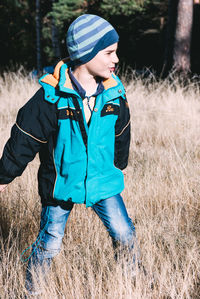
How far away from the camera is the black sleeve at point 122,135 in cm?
196

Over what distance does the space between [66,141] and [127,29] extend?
12406 millimetres

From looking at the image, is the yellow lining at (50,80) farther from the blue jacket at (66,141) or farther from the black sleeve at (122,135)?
the black sleeve at (122,135)

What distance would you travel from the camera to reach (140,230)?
7.59 ft

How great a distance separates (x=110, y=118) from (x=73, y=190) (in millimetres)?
434

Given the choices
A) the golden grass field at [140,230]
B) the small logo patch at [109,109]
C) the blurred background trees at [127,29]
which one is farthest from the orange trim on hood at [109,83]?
the blurred background trees at [127,29]

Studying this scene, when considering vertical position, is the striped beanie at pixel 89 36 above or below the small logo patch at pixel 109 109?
above

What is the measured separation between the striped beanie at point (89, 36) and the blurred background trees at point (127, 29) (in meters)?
5.19

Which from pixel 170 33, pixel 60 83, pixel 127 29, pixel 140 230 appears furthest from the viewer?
pixel 127 29

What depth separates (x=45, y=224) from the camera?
1.92m

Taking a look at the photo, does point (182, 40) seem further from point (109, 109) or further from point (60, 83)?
point (60, 83)

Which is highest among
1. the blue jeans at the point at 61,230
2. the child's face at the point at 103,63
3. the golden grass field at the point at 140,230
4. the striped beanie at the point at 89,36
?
the striped beanie at the point at 89,36

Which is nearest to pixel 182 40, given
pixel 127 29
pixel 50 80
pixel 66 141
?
pixel 127 29

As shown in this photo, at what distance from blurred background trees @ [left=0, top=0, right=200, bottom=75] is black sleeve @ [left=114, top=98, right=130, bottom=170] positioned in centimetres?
502

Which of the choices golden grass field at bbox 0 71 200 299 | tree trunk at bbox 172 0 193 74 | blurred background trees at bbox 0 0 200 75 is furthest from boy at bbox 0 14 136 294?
tree trunk at bbox 172 0 193 74
